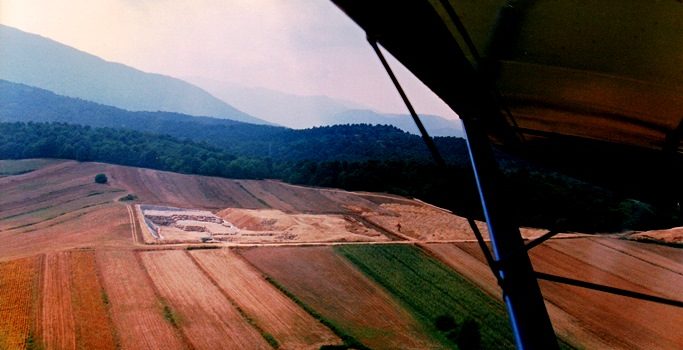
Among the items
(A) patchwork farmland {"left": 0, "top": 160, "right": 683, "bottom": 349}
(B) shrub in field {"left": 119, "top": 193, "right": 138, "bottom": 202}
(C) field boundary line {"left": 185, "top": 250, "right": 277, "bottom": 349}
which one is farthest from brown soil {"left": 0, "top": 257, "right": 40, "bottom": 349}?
(B) shrub in field {"left": 119, "top": 193, "right": 138, "bottom": 202}

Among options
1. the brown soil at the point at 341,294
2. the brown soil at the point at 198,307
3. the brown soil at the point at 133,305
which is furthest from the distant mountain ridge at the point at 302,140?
the brown soil at the point at 133,305

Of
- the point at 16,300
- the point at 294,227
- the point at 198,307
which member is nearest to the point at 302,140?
the point at 294,227

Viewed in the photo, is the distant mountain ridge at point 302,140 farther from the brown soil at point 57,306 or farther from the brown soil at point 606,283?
the brown soil at point 57,306

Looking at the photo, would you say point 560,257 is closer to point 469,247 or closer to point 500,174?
point 469,247

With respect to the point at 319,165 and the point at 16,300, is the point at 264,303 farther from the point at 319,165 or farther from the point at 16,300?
the point at 319,165

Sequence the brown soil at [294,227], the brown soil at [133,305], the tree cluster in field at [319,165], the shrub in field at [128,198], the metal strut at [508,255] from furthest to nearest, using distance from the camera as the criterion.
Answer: the shrub in field at [128,198] → the tree cluster in field at [319,165] → the brown soil at [294,227] → the brown soil at [133,305] → the metal strut at [508,255]

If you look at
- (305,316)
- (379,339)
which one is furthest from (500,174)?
(305,316)
